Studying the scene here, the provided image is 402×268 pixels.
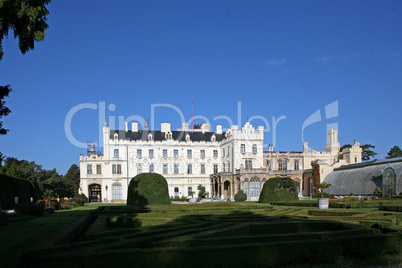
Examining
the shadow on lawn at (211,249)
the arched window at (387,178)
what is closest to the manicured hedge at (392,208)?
the shadow on lawn at (211,249)

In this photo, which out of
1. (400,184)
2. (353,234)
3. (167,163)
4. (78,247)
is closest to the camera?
(78,247)

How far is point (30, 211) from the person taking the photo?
85.6 feet

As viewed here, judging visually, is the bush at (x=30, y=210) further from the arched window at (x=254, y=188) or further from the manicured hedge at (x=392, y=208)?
the arched window at (x=254, y=188)

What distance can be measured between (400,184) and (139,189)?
29.9 metres

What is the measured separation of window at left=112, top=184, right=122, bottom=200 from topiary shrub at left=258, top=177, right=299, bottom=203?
99.1 feet

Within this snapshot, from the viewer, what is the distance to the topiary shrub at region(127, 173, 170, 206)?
29.0m

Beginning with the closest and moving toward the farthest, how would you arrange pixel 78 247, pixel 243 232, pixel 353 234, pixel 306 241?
pixel 78 247, pixel 306 241, pixel 353 234, pixel 243 232

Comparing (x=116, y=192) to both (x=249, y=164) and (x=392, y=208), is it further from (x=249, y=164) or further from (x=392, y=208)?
(x=392, y=208)

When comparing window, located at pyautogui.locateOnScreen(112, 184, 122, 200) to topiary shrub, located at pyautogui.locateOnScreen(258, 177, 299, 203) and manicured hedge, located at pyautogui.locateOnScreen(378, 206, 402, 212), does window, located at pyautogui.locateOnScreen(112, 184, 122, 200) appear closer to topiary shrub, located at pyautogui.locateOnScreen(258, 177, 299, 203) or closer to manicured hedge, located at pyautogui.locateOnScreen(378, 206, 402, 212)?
topiary shrub, located at pyautogui.locateOnScreen(258, 177, 299, 203)

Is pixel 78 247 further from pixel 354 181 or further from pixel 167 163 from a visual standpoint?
pixel 167 163

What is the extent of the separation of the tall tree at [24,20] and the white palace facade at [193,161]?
48.3m

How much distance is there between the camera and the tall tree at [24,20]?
1038cm

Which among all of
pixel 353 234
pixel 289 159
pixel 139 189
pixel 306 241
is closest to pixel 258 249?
pixel 306 241

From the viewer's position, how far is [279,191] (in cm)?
3697
